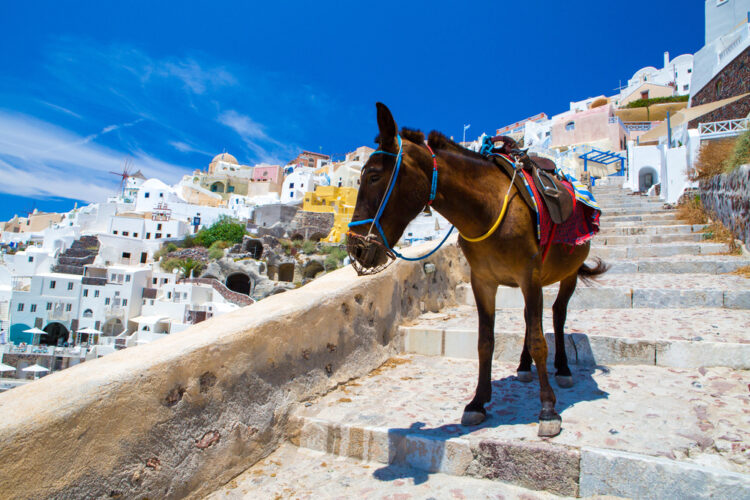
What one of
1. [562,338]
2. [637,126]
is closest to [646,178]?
[562,338]

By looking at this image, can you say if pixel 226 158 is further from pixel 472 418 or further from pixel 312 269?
pixel 472 418

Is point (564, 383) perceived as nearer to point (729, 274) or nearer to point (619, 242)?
point (729, 274)

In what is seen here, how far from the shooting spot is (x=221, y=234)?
5231 centimetres

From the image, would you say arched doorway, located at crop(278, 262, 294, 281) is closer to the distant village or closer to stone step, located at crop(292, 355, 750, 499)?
the distant village

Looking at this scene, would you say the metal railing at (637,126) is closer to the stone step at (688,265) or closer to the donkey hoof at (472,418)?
the stone step at (688,265)

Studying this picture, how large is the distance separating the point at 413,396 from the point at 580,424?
3.88ft

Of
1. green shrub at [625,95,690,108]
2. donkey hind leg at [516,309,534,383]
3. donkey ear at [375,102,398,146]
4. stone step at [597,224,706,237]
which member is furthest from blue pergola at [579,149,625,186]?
donkey ear at [375,102,398,146]

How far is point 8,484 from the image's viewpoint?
155 centimetres

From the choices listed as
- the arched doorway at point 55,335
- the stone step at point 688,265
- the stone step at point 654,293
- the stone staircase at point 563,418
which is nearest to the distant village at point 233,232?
the arched doorway at point 55,335

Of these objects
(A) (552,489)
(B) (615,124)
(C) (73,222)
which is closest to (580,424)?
(A) (552,489)

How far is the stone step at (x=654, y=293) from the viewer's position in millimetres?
4551

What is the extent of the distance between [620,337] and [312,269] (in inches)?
1608

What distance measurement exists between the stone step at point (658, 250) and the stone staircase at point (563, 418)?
3.04m

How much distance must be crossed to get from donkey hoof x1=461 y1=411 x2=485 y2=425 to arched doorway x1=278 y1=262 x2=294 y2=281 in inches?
1673
